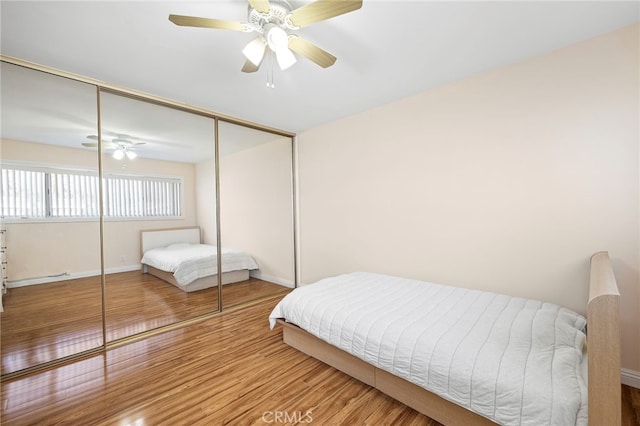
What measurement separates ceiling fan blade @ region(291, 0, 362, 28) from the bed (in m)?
2.62

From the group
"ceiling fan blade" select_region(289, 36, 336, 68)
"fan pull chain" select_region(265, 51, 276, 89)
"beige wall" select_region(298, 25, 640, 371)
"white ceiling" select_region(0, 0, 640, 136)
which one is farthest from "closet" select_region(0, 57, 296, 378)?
"beige wall" select_region(298, 25, 640, 371)

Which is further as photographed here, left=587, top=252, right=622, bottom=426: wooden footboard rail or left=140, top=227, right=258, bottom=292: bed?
left=140, top=227, right=258, bottom=292: bed

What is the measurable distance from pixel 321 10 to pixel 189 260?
10.1ft

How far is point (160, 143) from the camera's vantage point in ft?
9.75

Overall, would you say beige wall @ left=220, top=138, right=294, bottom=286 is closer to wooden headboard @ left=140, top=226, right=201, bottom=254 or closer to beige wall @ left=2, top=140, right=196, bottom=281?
wooden headboard @ left=140, top=226, right=201, bottom=254

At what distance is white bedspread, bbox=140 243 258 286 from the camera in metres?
3.01

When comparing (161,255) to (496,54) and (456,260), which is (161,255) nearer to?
(456,260)

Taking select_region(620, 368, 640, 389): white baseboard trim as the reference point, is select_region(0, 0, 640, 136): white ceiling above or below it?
above

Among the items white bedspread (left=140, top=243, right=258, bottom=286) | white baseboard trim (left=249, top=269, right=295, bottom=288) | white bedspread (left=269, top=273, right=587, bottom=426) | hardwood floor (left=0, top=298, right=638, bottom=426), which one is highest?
white bedspread (left=140, top=243, right=258, bottom=286)

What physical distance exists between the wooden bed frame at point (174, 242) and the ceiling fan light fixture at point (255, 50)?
2217 mm

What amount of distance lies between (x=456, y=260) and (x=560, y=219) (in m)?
0.88

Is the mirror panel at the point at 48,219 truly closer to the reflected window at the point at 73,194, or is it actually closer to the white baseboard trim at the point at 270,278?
the reflected window at the point at 73,194

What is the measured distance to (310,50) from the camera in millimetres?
1723

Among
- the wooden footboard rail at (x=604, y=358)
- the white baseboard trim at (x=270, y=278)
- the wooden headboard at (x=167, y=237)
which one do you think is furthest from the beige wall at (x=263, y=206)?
the wooden footboard rail at (x=604, y=358)
